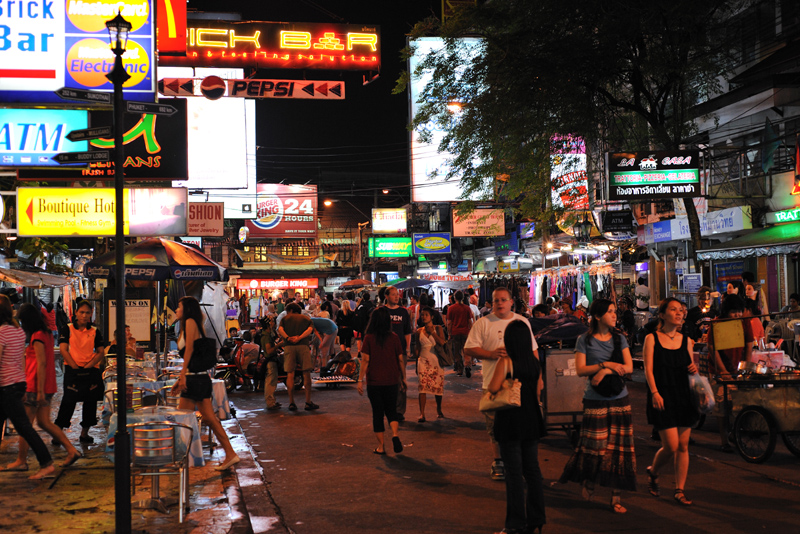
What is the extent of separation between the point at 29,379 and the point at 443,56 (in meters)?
12.3

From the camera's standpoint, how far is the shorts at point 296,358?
→ 1369 centimetres

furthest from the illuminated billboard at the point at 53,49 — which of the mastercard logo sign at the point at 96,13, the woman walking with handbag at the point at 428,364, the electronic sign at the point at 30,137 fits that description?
the woman walking with handbag at the point at 428,364

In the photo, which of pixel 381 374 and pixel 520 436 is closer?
pixel 520 436

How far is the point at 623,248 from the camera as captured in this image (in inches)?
963

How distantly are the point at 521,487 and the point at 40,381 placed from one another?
5507 mm

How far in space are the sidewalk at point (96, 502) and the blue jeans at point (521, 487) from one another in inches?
89.0

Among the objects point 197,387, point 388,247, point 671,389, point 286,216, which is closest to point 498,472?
point 671,389

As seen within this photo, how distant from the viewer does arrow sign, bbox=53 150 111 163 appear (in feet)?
21.3

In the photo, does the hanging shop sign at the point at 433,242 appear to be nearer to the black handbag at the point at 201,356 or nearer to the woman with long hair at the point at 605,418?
the black handbag at the point at 201,356

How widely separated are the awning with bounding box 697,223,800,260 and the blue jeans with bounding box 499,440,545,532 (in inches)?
457

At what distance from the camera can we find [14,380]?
788 cm

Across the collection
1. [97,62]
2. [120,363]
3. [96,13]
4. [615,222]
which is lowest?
[120,363]

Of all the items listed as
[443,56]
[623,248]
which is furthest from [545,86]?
[623,248]

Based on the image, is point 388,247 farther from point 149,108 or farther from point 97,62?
point 149,108
